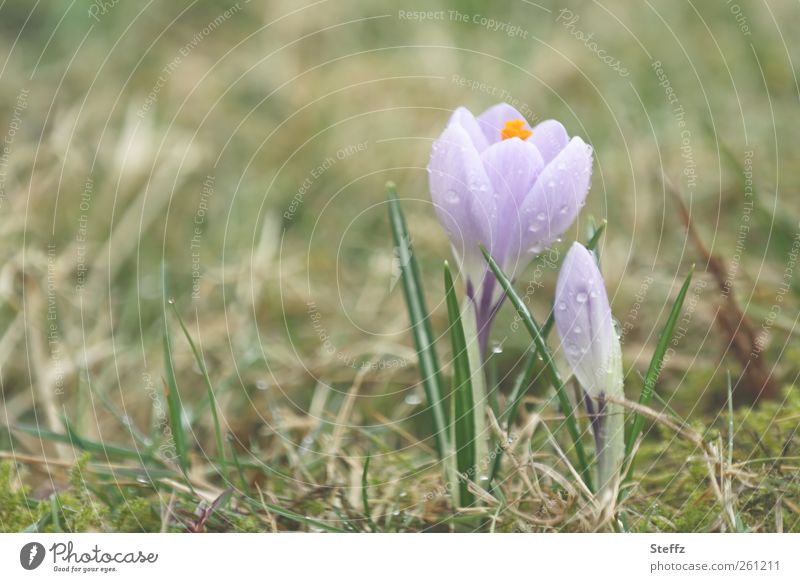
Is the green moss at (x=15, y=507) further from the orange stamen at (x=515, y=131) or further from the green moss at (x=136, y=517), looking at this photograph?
the orange stamen at (x=515, y=131)

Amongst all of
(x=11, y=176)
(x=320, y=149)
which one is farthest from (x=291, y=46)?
(x=11, y=176)

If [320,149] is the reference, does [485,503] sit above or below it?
below

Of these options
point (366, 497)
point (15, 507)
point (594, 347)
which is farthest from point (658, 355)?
point (15, 507)

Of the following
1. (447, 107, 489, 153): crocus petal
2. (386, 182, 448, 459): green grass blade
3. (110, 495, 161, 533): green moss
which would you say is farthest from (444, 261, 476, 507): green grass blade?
(110, 495, 161, 533): green moss

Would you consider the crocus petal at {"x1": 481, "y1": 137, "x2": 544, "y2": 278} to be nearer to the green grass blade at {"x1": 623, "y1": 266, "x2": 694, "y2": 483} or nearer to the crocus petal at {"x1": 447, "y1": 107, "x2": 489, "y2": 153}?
the crocus petal at {"x1": 447, "y1": 107, "x2": 489, "y2": 153}
